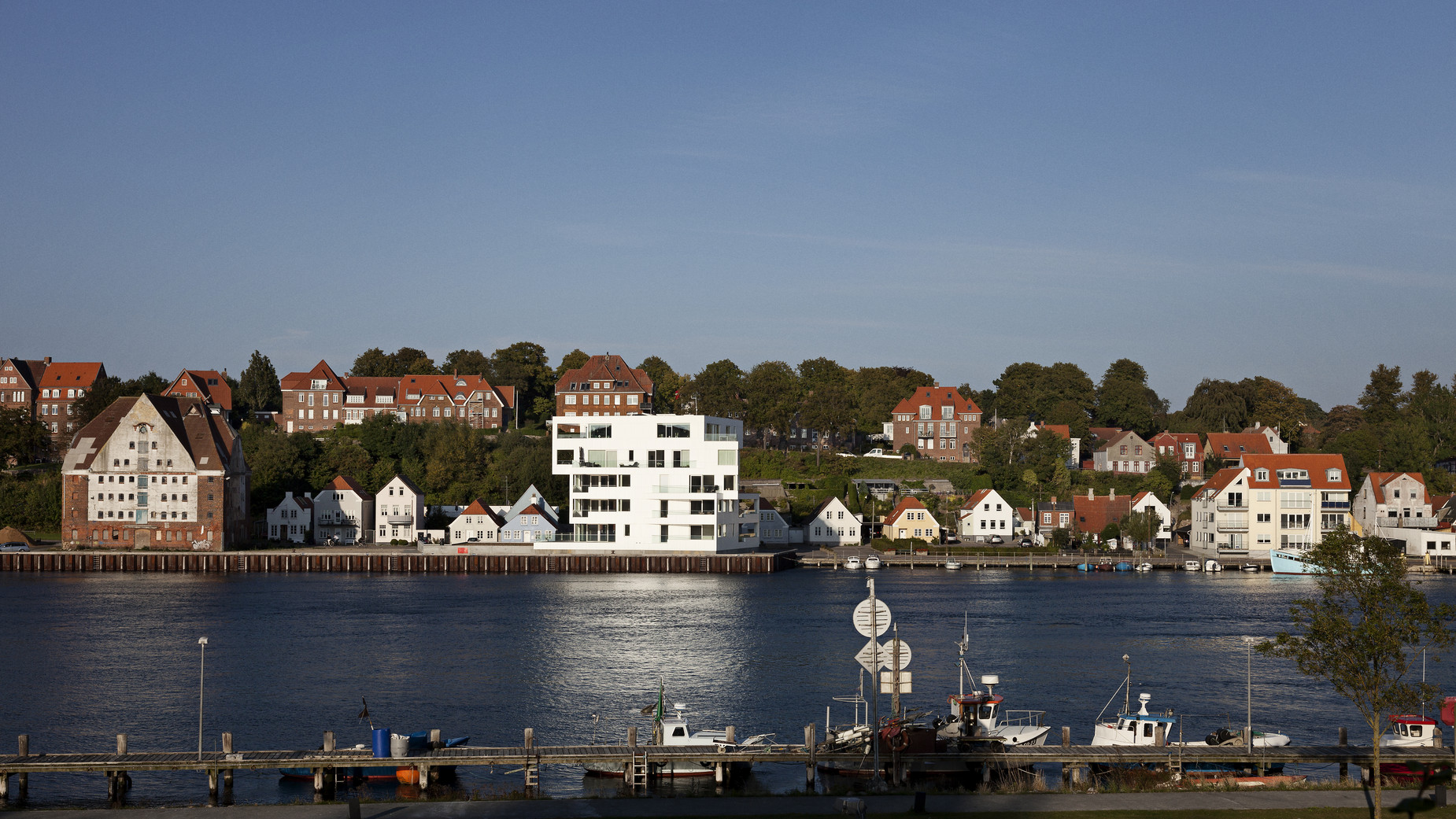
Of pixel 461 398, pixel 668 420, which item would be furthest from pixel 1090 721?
pixel 461 398

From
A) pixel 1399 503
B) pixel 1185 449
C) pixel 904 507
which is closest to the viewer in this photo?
pixel 1399 503

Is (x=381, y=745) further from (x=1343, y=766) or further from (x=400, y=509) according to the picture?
(x=400, y=509)

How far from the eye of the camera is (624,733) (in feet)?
119

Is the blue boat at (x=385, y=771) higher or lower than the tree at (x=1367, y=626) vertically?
lower

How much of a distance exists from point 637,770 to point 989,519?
82553 mm

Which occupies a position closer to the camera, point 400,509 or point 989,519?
point 400,509

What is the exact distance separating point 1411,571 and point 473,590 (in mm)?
66917

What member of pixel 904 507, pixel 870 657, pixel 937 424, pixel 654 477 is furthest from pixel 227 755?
pixel 937 424

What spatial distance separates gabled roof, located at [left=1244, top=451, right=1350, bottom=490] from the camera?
322ft

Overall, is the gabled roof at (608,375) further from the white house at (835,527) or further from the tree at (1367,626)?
the tree at (1367,626)

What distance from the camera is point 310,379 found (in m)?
140

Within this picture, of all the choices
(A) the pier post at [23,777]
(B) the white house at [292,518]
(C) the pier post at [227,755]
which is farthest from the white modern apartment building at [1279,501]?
(A) the pier post at [23,777]

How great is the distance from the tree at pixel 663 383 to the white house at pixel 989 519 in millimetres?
43842

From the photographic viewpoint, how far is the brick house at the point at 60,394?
13975 cm
